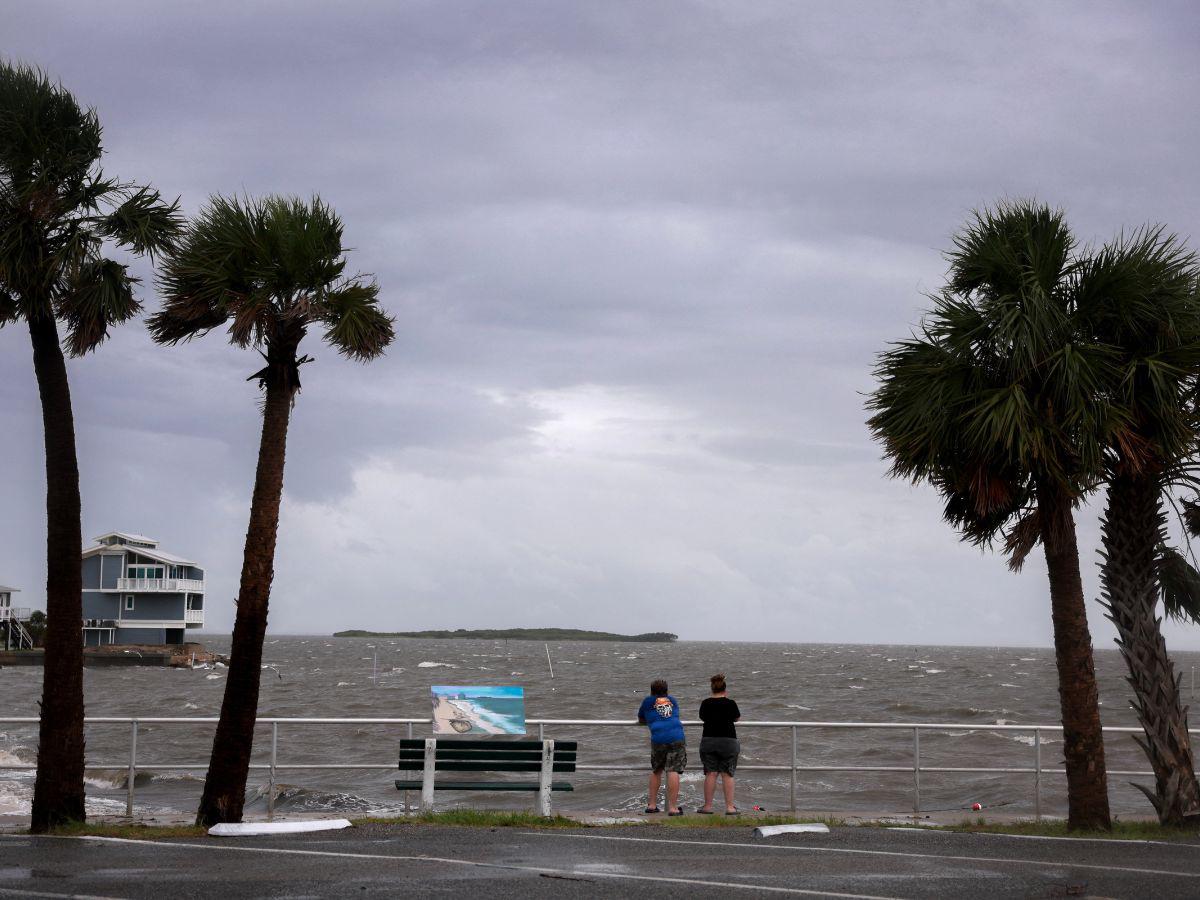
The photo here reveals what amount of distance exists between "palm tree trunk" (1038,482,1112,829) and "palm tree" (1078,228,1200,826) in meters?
0.66

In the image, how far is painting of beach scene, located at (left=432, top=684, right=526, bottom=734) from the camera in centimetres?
1395

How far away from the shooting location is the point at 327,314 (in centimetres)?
1418

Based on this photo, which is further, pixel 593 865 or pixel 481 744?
pixel 481 744

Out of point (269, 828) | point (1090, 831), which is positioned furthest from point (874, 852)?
point (269, 828)

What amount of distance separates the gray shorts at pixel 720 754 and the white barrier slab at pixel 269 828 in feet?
13.8

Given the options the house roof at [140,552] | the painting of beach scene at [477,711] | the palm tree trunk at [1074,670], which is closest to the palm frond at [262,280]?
the painting of beach scene at [477,711]

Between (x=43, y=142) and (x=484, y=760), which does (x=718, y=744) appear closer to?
(x=484, y=760)

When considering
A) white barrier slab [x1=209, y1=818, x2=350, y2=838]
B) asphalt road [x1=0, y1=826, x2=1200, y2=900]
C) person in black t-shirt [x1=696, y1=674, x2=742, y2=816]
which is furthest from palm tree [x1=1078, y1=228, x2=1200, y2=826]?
white barrier slab [x1=209, y1=818, x2=350, y2=838]

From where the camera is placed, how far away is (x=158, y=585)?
94.2m

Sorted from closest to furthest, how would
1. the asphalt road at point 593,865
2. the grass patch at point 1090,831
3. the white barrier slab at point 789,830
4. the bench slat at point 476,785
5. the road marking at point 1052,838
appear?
the asphalt road at point 593,865 → the road marking at point 1052,838 → the white barrier slab at point 789,830 → the grass patch at point 1090,831 → the bench slat at point 476,785

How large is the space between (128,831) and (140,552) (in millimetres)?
85479

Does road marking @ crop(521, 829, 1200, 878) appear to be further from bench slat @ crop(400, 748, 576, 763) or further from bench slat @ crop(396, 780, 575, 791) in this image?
bench slat @ crop(400, 748, 576, 763)

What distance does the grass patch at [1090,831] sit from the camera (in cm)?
1291

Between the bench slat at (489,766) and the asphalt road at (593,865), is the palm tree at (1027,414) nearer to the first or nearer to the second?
the asphalt road at (593,865)
